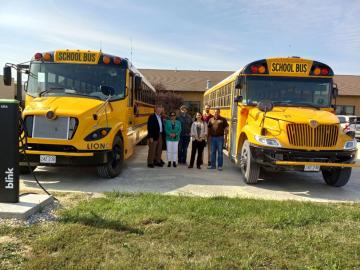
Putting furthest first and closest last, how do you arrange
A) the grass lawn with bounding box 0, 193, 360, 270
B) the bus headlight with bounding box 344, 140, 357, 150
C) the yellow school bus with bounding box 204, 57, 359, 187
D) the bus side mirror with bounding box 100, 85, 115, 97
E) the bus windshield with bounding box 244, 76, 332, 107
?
the bus windshield with bounding box 244, 76, 332, 107 → the bus side mirror with bounding box 100, 85, 115, 97 → the bus headlight with bounding box 344, 140, 357, 150 → the yellow school bus with bounding box 204, 57, 359, 187 → the grass lawn with bounding box 0, 193, 360, 270

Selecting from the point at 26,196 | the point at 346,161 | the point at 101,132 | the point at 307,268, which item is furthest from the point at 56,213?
the point at 346,161

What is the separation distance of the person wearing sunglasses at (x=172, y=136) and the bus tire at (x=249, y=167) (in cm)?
218

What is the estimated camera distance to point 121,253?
371 cm

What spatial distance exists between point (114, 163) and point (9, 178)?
9.80ft

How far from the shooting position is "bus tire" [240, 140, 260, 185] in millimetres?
7441

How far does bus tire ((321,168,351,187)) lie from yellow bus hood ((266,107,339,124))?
1.15 m

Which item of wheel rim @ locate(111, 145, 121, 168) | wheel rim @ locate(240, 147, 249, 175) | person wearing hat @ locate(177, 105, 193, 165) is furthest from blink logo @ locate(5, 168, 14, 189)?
person wearing hat @ locate(177, 105, 193, 165)

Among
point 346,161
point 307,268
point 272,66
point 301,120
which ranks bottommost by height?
point 307,268

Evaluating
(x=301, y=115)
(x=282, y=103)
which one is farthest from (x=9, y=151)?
(x=282, y=103)

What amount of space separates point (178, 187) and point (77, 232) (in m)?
3.15

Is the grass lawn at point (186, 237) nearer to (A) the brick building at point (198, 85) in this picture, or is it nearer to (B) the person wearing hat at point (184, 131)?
(B) the person wearing hat at point (184, 131)

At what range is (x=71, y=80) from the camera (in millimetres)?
7859

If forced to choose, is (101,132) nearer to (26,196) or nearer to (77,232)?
(26,196)

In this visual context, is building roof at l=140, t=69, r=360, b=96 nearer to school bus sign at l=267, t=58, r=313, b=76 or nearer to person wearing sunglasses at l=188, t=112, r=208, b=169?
person wearing sunglasses at l=188, t=112, r=208, b=169
